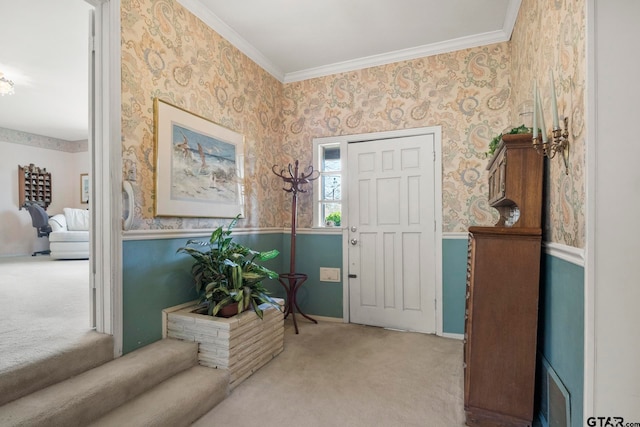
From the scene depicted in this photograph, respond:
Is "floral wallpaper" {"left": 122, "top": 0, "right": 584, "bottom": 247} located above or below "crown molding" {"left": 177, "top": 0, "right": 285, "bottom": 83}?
below

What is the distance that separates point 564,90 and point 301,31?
213 centimetres

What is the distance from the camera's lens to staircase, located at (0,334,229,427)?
1353 mm

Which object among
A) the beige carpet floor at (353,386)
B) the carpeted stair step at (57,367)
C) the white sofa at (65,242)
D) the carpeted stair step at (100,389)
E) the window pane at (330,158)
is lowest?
the beige carpet floor at (353,386)

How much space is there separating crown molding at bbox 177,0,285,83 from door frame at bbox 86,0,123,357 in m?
0.68

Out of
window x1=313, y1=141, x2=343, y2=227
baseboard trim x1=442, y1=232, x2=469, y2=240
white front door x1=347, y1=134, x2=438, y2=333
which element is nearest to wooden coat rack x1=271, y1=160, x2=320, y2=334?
window x1=313, y1=141, x2=343, y2=227

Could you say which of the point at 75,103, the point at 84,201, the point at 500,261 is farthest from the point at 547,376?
the point at 84,201

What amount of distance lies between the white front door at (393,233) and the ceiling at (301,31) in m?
0.88

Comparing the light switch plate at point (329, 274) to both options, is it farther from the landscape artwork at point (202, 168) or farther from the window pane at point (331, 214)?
the landscape artwork at point (202, 168)

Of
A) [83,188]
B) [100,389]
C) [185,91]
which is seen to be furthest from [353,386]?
[83,188]

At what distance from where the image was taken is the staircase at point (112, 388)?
1.35m

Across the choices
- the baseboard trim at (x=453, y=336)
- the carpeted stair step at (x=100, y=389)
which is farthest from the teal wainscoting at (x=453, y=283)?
the carpeted stair step at (x=100, y=389)

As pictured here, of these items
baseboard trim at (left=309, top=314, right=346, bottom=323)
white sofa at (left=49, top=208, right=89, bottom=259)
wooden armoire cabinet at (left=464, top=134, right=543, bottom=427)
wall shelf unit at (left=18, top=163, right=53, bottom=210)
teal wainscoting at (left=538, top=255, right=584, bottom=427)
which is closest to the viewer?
teal wainscoting at (left=538, top=255, right=584, bottom=427)

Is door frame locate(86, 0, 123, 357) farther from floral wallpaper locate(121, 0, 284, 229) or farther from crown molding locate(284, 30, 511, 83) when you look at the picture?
crown molding locate(284, 30, 511, 83)

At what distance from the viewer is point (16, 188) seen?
609 cm
